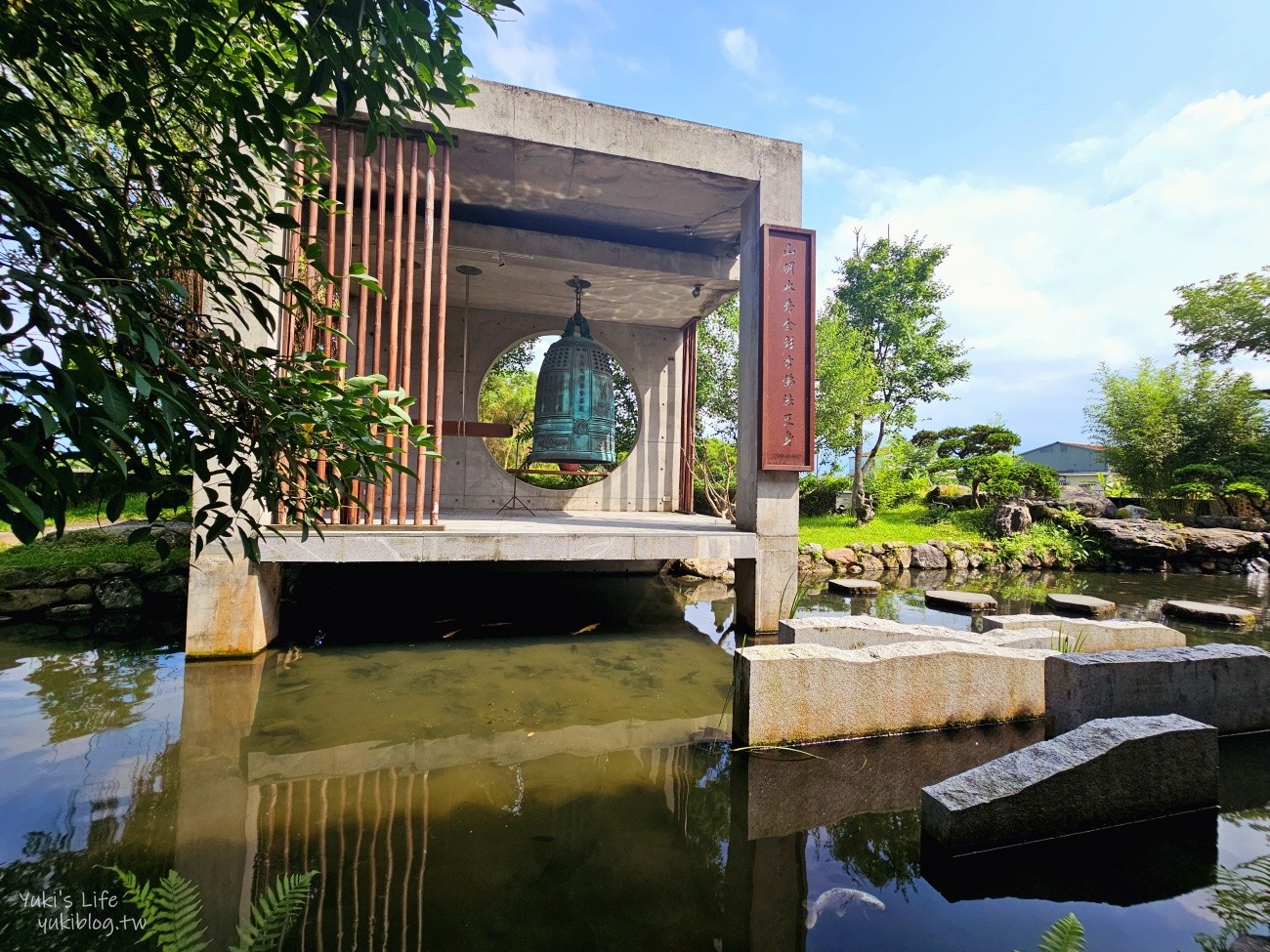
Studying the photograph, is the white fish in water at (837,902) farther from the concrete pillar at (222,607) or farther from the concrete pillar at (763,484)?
the concrete pillar at (222,607)

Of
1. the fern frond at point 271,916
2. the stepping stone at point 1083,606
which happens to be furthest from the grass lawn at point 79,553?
the stepping stone at point 1083,606

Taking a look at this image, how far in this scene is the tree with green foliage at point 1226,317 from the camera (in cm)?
1800

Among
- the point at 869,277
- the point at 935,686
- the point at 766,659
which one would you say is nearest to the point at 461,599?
the point at 766,659

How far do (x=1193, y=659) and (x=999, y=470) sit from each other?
11093 millimetres

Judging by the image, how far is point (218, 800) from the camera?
8.66 ft

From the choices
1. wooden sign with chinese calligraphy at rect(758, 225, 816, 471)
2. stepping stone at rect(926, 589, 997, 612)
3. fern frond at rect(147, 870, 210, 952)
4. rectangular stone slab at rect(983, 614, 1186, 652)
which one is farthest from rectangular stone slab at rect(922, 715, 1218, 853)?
stepping stone at rect(926, 589, 997, 612)

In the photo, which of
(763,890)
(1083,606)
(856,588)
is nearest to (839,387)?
(856,588)

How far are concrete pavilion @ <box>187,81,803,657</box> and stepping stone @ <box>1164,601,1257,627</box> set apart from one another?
4580mm

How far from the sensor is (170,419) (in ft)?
3.37

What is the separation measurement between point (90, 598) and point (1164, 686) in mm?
8399

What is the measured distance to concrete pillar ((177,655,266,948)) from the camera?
203cm


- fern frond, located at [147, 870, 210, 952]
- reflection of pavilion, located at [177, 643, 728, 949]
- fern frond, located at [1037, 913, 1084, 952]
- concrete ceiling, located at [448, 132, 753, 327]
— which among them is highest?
concrete ceiling, located at [448, 132, 753, 327]

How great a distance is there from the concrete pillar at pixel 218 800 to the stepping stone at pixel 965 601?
22.2ft

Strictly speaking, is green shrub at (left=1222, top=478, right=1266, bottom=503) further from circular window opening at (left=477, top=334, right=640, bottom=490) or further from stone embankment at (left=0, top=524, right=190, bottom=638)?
stone embankment at (left=0, top=524, right=190, bottom=638)
